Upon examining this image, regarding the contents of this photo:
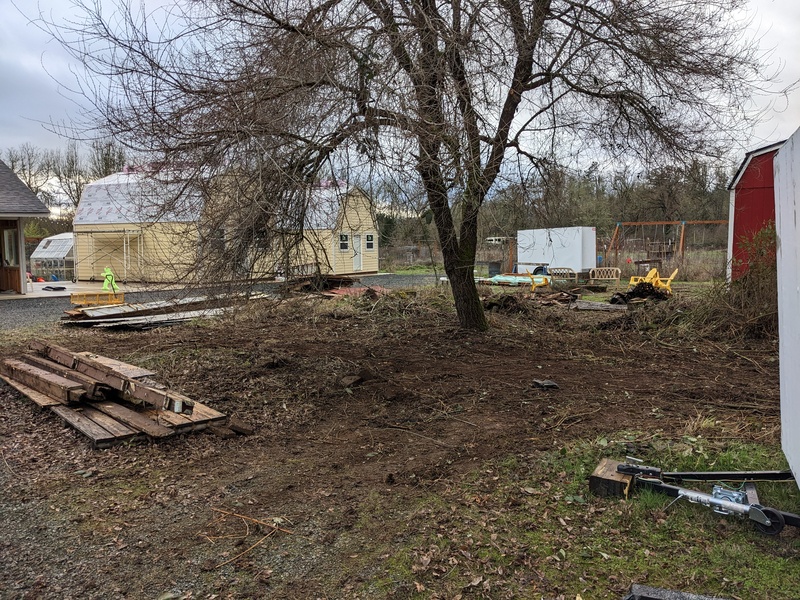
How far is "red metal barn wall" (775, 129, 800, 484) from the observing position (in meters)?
2.65

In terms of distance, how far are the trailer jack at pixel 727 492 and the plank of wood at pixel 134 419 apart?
12.5 ft

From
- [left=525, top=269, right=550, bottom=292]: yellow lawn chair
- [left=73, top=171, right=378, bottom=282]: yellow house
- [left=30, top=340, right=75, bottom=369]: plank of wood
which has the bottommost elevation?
[left=30, top=340, right=75, bottom=369]: plank of wood

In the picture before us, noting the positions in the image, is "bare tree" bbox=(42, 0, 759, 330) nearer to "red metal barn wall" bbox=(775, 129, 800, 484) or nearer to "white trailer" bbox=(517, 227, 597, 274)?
"red metal barn wall" bbox=(775, 129, 800, 484)

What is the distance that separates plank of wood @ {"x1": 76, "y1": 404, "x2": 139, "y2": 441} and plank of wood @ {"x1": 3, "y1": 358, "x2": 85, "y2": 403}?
0.64 ft

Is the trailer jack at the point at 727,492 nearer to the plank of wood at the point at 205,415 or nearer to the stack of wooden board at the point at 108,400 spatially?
the plank of wood at the point at 205,415

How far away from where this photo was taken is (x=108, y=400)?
586 centimetres

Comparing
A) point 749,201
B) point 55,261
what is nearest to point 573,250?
point 749,201

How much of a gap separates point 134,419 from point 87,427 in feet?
1.29

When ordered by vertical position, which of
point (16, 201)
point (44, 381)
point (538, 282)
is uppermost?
point (16, 201)

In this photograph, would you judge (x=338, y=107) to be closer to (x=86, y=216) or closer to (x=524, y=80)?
(x=524, y=80)

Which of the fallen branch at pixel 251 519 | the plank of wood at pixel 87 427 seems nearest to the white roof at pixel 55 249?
the plank of wood at pixel 87 427

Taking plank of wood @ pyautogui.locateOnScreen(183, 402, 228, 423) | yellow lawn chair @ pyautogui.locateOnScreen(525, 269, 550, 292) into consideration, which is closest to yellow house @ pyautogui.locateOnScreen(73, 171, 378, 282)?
plank of wood @ pyautogui.locateOnScreen(183, 402, 228, 423)

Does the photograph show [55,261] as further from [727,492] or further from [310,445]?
[727,492]

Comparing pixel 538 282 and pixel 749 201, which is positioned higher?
pixel 749 201
